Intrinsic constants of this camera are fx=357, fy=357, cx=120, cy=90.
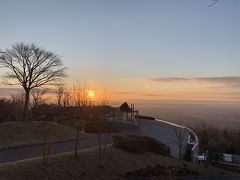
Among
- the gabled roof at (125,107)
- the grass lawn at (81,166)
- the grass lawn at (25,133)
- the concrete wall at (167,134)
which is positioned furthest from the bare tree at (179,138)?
the grass lawn at (25,133)

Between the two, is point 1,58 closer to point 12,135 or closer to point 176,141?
point 12,135

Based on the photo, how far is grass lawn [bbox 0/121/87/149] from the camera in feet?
78.3

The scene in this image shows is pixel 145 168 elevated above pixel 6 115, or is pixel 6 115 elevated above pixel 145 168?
pixel 6 115

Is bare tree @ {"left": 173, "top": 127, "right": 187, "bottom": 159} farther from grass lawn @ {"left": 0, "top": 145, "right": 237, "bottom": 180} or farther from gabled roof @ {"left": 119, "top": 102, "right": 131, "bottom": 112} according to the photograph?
grass lawn @ {"left": 0, "top": 145, "right": 237, "bottom": 180}

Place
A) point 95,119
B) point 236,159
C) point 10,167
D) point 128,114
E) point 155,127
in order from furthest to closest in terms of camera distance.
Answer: point 236,159 < point 128,114 < point 95,119 < point 155,127 < point 10,167

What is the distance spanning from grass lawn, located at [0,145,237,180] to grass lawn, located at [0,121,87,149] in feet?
20.6

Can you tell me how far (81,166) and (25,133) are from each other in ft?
36.7

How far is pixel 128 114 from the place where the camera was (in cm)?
3716

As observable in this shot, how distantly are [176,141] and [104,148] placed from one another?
38.8 ft

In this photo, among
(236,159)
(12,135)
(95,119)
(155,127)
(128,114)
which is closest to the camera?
(12,135)

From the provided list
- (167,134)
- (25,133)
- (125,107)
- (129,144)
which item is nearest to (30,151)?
(129,144)

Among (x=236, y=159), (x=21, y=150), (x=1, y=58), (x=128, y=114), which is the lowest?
(x=236, y=159)

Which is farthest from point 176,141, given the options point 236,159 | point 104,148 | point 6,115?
point 6,115

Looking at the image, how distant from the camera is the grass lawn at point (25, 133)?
23.9 meters
